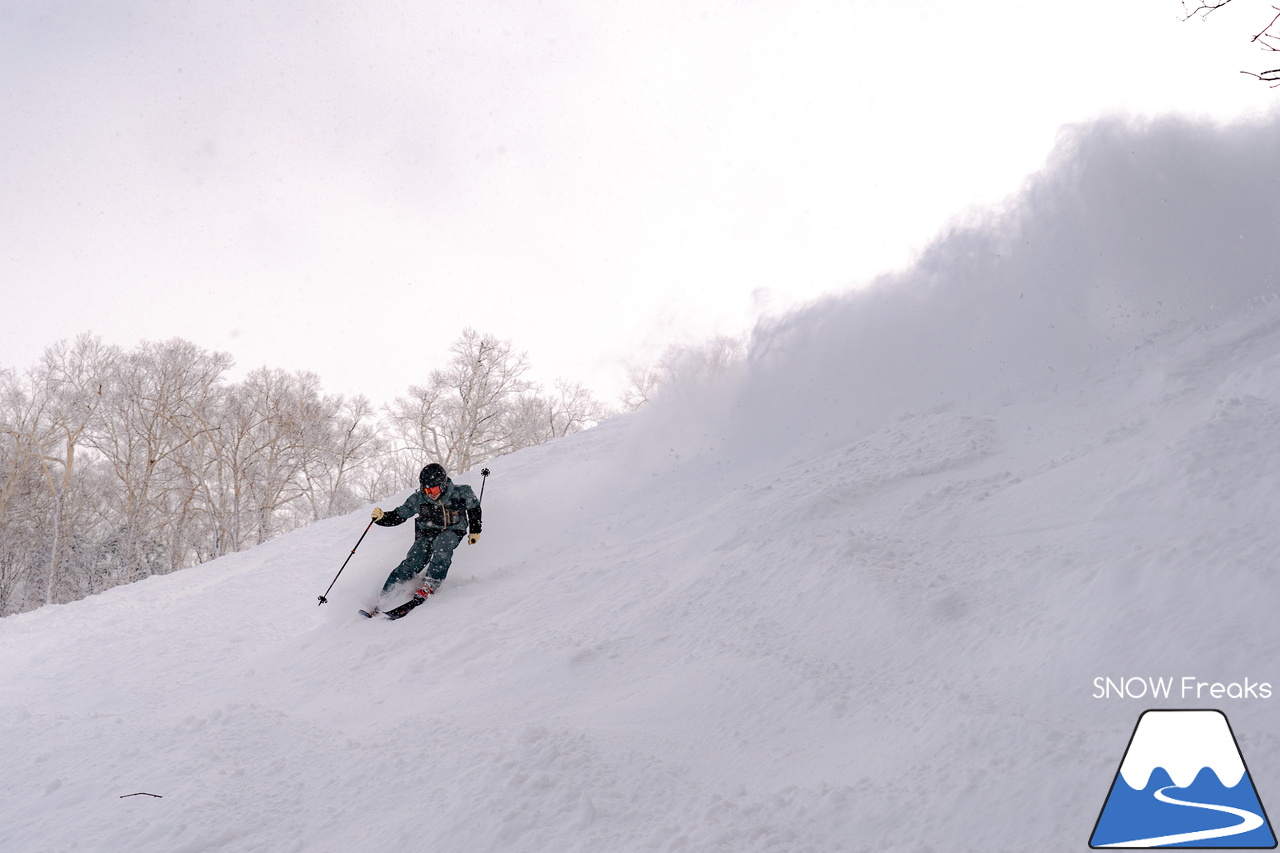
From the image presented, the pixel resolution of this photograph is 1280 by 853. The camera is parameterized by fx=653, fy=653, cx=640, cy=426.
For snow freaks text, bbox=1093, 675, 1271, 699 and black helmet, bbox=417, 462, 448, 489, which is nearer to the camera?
snow freaks text, bbox=1093, 675, 1271, 699

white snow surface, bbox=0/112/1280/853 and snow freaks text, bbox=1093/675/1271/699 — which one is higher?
white snow surface, bbox=0/112/1280/853

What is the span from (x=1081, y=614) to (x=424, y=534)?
591 centimetres

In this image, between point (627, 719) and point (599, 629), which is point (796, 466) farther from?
point (627, 719)

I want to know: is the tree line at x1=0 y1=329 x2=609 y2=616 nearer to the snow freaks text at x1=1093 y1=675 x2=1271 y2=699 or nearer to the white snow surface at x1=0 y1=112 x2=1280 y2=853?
the white snow surface at x1=0 y1=112 x2=1280 y2=853

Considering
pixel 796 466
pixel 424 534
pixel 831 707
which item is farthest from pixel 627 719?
pixel 796 466

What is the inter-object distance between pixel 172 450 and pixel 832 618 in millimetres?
27310

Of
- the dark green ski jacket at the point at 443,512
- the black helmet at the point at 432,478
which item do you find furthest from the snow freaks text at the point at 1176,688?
the black helmet at the point at 432,478

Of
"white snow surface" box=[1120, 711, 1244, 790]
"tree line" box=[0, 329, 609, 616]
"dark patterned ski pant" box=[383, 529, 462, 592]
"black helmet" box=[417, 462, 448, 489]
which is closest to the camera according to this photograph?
"white snow surface" box=[1120, 711, 1244, 790]

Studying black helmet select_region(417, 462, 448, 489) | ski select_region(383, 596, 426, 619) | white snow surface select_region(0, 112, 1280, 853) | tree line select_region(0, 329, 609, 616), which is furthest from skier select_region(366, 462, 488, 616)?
tree line select_region(0, 329, 609, 616)

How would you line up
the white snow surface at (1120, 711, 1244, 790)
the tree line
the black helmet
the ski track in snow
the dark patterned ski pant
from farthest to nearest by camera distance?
the tree line, the black helmet, the dark patterned ski pant, the white snow surface at (1120, 711, 1244, 790), the ski track in snow

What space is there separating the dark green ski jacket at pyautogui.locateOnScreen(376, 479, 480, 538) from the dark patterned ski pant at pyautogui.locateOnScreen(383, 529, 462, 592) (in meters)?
0.07

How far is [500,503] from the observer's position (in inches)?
379

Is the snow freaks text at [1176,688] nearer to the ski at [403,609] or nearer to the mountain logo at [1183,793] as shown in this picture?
the mountain logo at [1183,793]

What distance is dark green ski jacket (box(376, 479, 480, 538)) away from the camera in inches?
281
